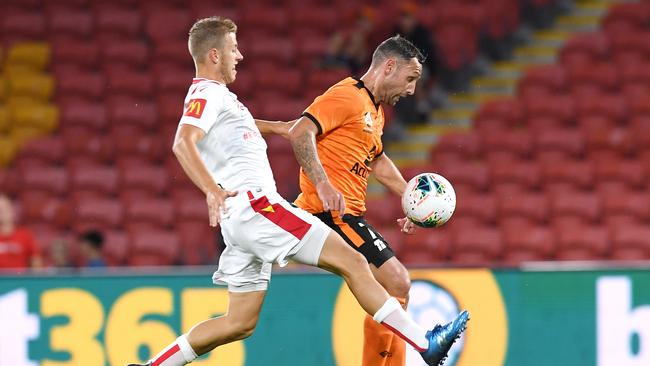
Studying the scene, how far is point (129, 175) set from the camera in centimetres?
1030

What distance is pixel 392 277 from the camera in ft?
17.6

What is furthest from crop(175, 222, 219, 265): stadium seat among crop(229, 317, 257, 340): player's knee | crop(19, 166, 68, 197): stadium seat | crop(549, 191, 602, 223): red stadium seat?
crop(229, 317, 257, 340): player's knee

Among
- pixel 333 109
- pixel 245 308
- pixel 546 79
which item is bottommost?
pixel 245 308

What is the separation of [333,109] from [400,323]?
103 cm

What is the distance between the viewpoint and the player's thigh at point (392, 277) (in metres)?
5.36

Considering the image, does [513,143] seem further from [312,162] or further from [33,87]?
[312,162]

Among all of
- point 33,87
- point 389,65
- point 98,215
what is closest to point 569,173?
point 98,215

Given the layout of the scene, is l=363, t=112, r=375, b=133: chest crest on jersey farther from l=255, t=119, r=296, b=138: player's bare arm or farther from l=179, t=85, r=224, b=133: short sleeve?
l=179, t=85, r=224, b=133: short sleeve

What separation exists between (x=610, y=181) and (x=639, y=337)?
3804 mm

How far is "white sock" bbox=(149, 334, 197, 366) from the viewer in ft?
17.1

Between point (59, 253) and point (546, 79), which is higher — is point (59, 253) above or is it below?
below

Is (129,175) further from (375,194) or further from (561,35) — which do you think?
(561,35)

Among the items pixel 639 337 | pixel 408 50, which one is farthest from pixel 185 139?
pixel 639 337

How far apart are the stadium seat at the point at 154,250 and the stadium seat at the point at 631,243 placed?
3383mm
